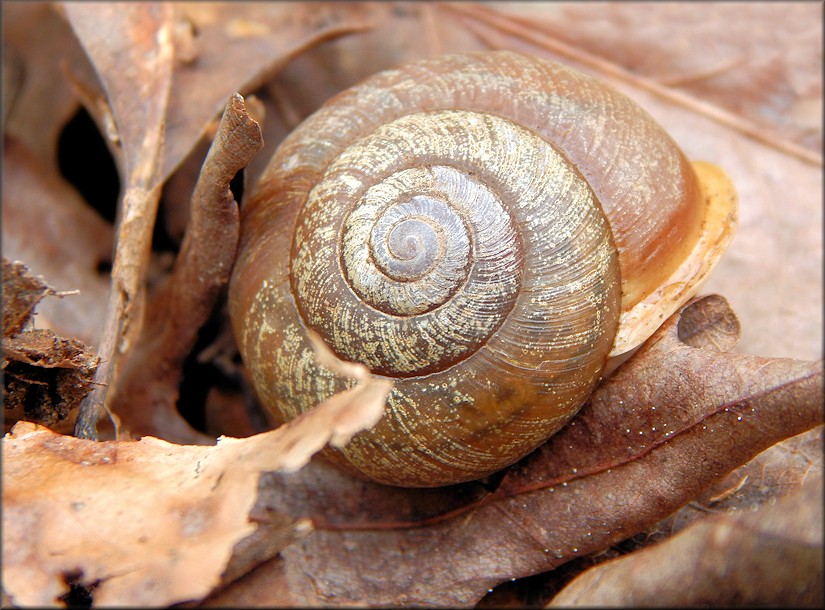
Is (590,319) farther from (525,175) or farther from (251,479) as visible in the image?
(251,479)

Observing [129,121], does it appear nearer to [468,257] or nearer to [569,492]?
[468,257]

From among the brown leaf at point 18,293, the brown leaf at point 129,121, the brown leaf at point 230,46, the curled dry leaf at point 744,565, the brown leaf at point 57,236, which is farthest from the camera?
the brown leaf at point 57,236

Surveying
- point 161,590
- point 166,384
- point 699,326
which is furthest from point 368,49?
point 161,590

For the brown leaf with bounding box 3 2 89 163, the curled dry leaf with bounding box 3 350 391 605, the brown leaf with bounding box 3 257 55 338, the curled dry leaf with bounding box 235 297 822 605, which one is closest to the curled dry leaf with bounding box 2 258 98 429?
the brown leaf with bounding box 3 257 55 338

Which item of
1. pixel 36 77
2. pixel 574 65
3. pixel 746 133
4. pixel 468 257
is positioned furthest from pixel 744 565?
pixel 36 77

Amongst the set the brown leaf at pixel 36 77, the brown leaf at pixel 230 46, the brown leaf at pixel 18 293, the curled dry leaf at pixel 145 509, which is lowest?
the curled dry leaf at pixel 145 509

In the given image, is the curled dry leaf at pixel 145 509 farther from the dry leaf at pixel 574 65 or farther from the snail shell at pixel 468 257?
the snail shell at pixel 468 257

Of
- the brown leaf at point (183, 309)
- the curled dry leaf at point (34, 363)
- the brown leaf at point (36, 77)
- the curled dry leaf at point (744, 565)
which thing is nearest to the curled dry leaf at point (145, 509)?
the curled dry leaf at point (34, 363)
